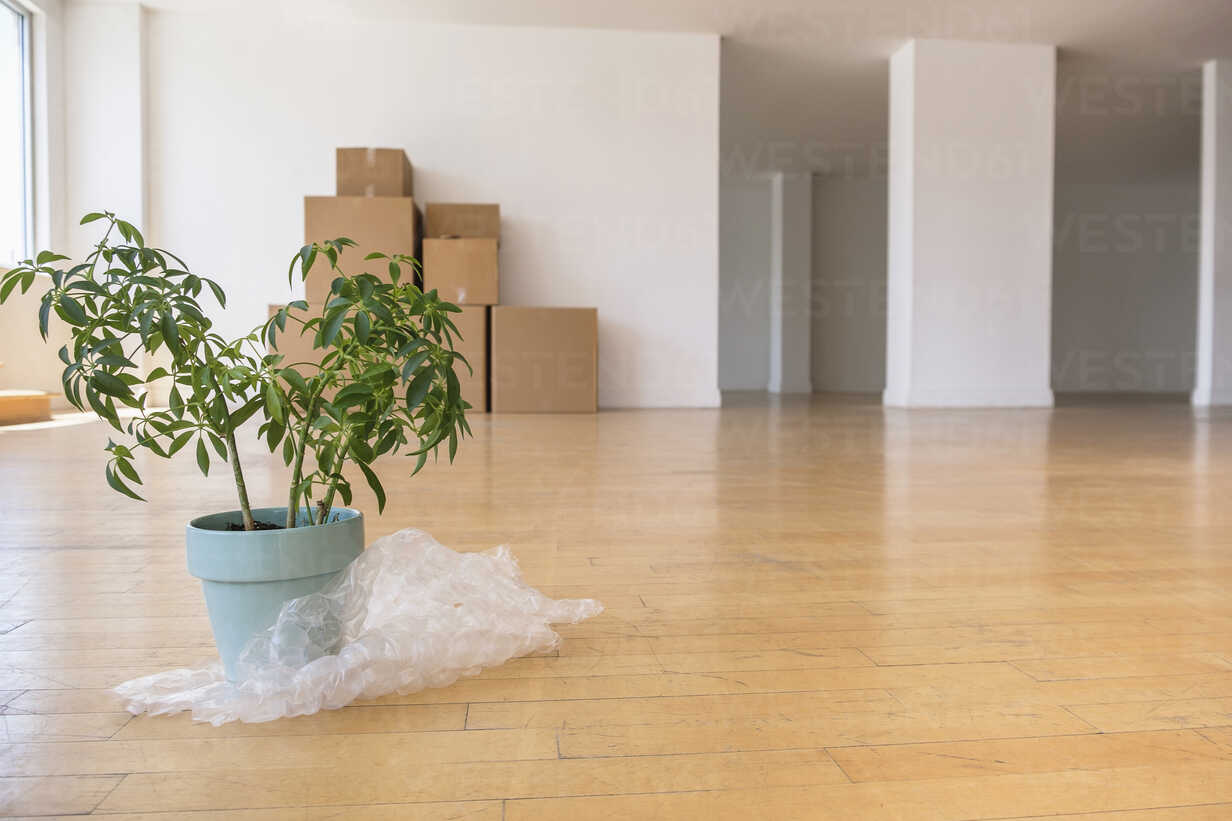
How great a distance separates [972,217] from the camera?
6473 millimetres

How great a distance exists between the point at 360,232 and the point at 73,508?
3.56 metres

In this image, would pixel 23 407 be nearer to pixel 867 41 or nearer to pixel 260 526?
pixel 260 526

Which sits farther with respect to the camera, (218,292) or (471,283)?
(471,283)

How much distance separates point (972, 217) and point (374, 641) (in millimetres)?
6352

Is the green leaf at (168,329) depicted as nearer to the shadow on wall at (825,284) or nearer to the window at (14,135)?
the window at (14,135)

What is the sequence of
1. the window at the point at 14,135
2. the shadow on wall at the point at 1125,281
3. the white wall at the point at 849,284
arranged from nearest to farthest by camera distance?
the window at the point at 14,135, the white wall at the point at 849,284, the shadow on wall at the point at 1125,281

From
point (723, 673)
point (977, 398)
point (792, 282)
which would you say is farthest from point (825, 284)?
point (723, 673)

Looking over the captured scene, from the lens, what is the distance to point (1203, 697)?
0.95 m

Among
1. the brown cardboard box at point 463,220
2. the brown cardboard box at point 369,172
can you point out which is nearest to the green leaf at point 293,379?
the brown cardboard box at point 369,172

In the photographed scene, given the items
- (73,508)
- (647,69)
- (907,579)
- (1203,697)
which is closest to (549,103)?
(647,69)

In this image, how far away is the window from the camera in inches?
210

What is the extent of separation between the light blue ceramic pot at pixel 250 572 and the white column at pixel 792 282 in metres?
9.06

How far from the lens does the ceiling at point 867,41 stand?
18.9 ft

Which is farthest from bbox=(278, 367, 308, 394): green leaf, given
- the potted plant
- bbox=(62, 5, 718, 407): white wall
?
bbox=(62, 5, 718, 407): white wall
